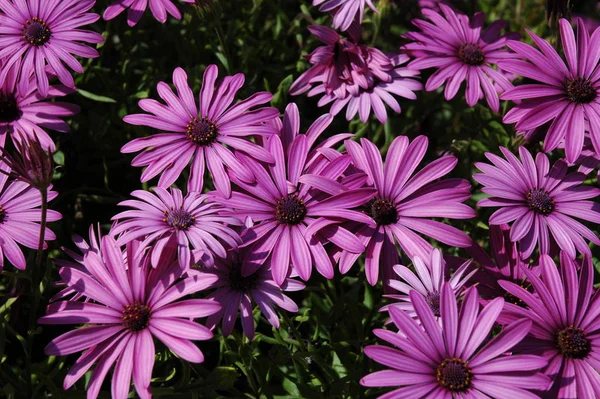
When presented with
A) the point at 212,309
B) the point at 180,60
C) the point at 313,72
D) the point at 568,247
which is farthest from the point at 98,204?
the point at 568,247

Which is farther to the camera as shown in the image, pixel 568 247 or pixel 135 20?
pixel 135 20

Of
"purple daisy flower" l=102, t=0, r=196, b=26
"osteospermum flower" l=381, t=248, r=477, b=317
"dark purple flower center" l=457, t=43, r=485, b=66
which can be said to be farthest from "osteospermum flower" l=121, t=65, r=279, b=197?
"dark purple flower center" l=457, t=43, r=485, b=66

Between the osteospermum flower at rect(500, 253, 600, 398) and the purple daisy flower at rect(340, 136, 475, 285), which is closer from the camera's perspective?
the osteospermum flower at rect(500, 253, 600, 398)

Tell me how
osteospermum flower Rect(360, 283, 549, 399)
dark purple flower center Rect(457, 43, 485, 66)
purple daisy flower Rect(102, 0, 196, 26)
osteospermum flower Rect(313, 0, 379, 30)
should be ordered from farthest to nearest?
dark purple flower center Rect(457, 43, 485, 66)
osteospermum flower Rect(313, 0, 379, 30)
purple daisy flower Rect(102, 0, 196, 26)
osteospermum flower Rect(360, 283, 549, 399)

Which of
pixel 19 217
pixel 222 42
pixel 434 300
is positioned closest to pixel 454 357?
pixel 434 300

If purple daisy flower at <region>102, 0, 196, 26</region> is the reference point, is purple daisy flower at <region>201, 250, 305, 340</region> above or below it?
below

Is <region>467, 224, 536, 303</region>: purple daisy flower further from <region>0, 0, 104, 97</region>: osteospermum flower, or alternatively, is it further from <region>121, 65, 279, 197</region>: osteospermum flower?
<region>0, 0, 104, 97</region>: osteospermum flower

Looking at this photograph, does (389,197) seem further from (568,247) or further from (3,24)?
(3,24)

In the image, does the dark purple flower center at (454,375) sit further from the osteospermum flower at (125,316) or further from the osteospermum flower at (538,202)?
the osteospermum flower at (125,316)
